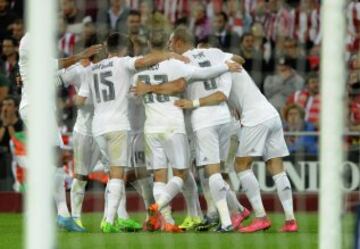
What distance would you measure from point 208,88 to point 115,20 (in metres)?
1.71

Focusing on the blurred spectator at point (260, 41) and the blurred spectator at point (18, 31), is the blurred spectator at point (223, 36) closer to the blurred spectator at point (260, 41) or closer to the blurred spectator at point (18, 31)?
the blurred spectator at point (260, 41)

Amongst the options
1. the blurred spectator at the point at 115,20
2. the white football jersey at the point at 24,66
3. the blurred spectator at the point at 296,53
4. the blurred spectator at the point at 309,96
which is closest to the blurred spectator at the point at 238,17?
the blurred spectator at the point at 296,53

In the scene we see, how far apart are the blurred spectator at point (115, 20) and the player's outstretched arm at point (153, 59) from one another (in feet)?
4.39

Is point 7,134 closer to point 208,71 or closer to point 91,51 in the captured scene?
point 91,51

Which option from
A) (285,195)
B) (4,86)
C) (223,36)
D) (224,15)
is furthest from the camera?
(4,86)

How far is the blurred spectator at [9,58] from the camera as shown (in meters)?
12.6

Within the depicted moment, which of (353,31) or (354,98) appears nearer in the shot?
(353,31)

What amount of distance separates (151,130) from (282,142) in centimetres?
119

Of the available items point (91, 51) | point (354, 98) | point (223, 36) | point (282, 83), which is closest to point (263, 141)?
point (354, 98)

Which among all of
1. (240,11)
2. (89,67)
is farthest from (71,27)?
(240,11)

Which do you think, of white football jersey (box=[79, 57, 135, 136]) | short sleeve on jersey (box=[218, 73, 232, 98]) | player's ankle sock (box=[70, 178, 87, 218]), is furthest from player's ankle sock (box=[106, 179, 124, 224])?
short sleeve on jersey (box=[218, 73, 232, 98])

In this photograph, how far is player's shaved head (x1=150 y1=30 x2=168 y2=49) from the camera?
11.6m

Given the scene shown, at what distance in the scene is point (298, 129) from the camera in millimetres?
14500

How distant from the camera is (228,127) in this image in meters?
12.0
